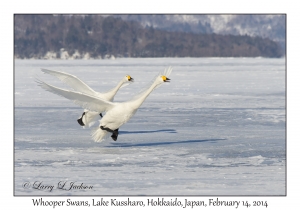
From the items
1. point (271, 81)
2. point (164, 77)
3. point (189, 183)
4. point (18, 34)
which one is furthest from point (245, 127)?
point (18, 34)

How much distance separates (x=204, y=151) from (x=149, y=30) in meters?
80.6

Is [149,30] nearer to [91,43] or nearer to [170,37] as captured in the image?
[170,37]

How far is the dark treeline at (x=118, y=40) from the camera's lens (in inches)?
3147

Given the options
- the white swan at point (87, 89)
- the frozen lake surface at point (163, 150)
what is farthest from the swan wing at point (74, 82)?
the frozen lake surface at point (163, 150)

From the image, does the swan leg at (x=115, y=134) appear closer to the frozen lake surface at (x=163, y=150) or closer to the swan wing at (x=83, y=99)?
the frozen lake surface at (x=163, y=150)

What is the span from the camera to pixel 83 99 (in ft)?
33.2

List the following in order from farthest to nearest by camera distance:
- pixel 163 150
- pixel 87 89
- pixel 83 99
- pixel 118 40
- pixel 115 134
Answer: pixel 118 40
pixel 87 89
pixel 115 134
pixel 163 150
pixel 83 99

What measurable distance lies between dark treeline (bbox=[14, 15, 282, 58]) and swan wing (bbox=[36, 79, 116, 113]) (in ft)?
216

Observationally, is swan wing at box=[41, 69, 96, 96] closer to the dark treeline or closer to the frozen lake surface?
the frozen lake surface

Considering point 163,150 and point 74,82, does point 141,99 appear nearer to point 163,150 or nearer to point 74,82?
point 163,150

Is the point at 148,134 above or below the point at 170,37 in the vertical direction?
below

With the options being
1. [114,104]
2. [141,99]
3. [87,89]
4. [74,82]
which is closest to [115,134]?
[114,104]

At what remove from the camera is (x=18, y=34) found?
79.4 metres

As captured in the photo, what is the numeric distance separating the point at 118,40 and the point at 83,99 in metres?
75.5
